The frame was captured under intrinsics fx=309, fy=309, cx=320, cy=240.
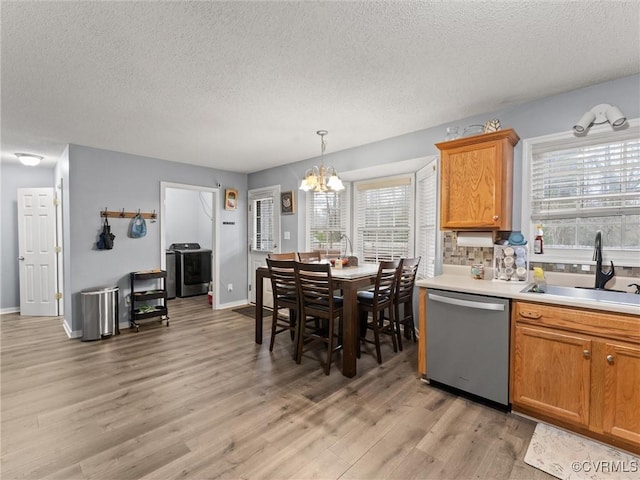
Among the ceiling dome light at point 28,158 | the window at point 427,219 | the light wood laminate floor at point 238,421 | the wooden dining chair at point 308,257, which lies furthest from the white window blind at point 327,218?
the ceiling dome light at point 28,158

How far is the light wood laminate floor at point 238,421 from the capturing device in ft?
5.49

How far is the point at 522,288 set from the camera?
2.30 meters

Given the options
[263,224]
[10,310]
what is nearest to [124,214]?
[263,224]

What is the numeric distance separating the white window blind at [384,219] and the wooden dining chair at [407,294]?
73cm

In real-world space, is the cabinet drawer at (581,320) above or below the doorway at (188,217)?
below

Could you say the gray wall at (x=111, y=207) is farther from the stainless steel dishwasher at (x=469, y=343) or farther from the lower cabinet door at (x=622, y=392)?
the lower cabinet door at (x=622, y=392)

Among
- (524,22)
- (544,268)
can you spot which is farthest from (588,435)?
(524,22)

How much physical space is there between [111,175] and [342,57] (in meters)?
3.67

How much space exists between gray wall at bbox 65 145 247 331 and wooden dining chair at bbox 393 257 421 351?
3.49m

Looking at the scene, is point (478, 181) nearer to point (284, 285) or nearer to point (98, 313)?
point (284, 285)

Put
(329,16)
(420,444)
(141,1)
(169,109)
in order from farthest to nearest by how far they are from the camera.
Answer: (169,109), (420,444), (329,16), (141,1)

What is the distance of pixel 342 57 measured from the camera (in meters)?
1.96

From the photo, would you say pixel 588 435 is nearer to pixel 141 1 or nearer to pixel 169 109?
pixel 141 1

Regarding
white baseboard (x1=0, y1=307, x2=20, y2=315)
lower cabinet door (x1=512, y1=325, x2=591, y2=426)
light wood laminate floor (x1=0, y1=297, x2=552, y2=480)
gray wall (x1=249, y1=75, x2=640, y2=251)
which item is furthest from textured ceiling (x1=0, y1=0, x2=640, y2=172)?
white baseboard (x1=0, y1=307, x2=20, y2=315)
